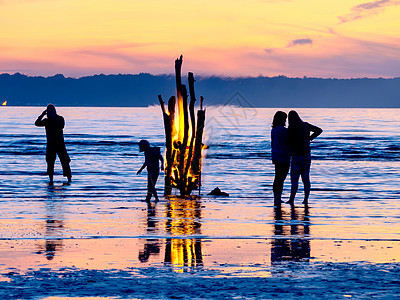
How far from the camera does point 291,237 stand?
32.1ft

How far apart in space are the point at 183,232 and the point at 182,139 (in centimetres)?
586

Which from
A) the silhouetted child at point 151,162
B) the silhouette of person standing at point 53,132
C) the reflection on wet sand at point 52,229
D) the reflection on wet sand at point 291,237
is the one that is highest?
the silhouette of person standing at point 53,132

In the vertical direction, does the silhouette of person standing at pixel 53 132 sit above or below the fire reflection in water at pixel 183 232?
above

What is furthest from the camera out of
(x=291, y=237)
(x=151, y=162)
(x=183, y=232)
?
(x=151, y=162)

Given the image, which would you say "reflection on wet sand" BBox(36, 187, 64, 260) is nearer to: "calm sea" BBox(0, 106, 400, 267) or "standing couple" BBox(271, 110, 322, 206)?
"calm sea" BBox(0, 106, 400, 267)

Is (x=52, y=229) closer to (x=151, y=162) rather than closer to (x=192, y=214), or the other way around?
(x=192, y=214)

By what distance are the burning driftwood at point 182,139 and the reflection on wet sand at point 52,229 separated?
275 centimetres

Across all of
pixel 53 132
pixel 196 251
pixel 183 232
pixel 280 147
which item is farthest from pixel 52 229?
pixel 53 132

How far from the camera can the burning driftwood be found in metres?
15.4

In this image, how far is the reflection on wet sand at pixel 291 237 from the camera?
8289 mm

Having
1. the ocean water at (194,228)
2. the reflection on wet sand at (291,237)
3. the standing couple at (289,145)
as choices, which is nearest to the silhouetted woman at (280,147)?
the standing couple at (289,145)

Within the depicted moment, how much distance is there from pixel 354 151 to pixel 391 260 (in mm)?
41591

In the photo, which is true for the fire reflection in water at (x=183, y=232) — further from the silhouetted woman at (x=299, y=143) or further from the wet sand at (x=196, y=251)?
the silhouetted woman at (x=299, y=143)

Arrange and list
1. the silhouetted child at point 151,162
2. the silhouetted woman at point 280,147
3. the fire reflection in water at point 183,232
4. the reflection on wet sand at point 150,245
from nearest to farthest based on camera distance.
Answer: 1. the fire reflection in water at point 183,232
2. the reflection on wet sand at point 150,245
3. the silhouetted woman at point 280,147
4. the silhouetted child at point 151,162
